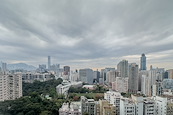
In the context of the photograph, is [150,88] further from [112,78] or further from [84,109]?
[84,109]

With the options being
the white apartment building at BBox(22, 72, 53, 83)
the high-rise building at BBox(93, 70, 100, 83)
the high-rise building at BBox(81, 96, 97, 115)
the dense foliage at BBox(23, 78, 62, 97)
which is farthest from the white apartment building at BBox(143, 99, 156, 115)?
the high-rise building at BBox(93, 70, 100, 83)

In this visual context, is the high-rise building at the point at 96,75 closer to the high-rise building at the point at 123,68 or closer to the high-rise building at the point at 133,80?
the high-rise building at the point at 123,68

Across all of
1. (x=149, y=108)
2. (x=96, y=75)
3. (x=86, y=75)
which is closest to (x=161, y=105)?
(x=149, y=108)

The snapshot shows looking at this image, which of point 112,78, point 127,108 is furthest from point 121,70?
point 127,108

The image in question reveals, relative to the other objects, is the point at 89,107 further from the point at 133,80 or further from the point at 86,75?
the point at 86,75

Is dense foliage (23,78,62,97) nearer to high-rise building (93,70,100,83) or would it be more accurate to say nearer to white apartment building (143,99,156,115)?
white apartment building (143,99,156,115)
